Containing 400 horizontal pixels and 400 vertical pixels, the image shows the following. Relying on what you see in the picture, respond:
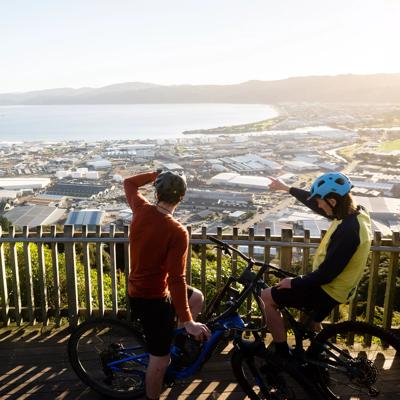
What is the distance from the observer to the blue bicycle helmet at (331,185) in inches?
126

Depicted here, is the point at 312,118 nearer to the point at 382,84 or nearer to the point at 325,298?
the point at 382,84

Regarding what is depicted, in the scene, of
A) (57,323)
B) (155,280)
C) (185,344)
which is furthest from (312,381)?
(57,323)

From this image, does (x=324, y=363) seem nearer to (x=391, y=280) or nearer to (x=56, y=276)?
(x=391, y=280)

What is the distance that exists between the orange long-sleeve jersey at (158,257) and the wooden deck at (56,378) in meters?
1.25

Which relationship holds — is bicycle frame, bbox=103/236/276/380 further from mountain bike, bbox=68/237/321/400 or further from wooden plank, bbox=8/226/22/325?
wooden plank, bbox=8/226/22/325

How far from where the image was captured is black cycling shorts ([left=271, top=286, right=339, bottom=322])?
10.6ft

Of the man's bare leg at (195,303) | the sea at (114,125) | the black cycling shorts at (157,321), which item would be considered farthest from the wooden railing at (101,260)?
the sea at (114,125)

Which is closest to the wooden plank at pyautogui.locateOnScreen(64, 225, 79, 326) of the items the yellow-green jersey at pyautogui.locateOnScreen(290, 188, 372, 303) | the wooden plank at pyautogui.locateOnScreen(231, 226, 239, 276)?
the wooden plank at pyautogui.locateOnScreen(231, 226, 239, 276)

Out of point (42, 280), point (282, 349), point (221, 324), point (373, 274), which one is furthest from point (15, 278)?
point (373, 274)

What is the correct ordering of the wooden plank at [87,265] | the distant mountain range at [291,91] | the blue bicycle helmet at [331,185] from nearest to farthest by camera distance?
the blue bicycle helmet at [331,185] → the wooden plank at [87,265] → the distant mountain range at [291,91]

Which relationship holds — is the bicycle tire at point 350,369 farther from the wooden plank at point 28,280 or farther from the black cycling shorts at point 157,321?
the wooden plank at point 28,280

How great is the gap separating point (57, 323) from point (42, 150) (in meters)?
53.2

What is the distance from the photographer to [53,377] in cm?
396

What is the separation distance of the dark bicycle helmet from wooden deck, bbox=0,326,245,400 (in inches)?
71.3
